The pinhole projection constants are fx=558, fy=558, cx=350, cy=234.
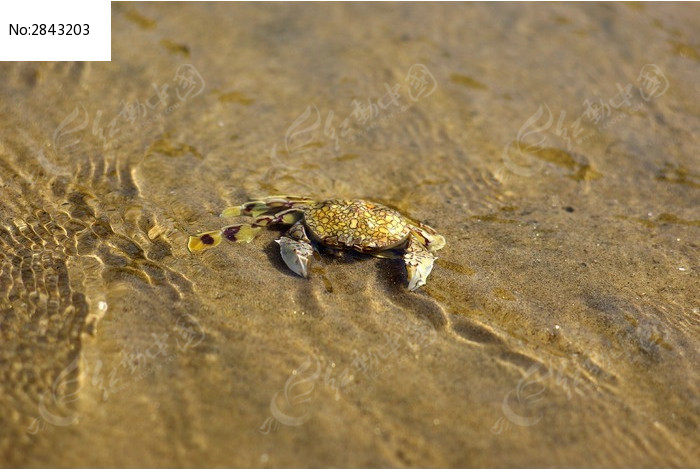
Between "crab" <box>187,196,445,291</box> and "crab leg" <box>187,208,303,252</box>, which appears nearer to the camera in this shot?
"crab" <box>187,196,445,291</box>

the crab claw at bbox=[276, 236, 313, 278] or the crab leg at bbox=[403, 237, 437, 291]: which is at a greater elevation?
the crab leg at bbox=[403, 237, 437, 291]

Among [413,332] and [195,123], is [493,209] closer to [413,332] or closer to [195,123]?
[413,332]

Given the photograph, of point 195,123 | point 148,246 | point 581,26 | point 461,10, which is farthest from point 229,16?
point 581,26

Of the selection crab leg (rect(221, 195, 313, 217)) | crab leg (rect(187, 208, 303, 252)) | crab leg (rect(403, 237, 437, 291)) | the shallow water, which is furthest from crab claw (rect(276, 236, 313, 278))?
crab leg (rect(403, 237, 437, 291))

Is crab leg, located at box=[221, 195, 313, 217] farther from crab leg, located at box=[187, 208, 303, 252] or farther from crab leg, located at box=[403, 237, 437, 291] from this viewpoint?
crab leg, located at box=[403, 237, 437, 291]

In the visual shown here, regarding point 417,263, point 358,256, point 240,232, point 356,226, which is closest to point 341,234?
point 356,226

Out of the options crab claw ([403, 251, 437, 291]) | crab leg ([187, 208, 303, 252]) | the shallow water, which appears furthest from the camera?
crab leg ([187, 208, 303, 252])

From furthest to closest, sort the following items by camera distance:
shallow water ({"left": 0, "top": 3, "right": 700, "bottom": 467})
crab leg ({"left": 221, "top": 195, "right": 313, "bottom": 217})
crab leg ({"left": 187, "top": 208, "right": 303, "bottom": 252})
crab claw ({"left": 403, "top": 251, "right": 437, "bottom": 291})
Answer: crab leg ({"left": 221, "top": 195, "right": 313, "bottom": 217}) → crab leg ({"left": 187, "top": 208, "right": 303, "bottom": 252}) → crab claw ({"left": 403, "top": 251, "right": 437, "bottom": 291}) → shallow water ({"left": 0, "top": 3, "right": 700, "bottom": 467})

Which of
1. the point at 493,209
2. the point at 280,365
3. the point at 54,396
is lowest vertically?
the point at 54,396
